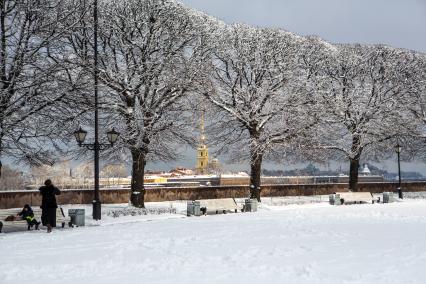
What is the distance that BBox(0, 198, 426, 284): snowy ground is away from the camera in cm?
909

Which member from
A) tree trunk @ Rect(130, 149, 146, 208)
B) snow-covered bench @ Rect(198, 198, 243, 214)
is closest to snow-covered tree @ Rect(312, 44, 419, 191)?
snow-covered bench @ Rect(198, 198, 243, 214)

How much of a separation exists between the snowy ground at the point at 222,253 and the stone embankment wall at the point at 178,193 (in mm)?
9417

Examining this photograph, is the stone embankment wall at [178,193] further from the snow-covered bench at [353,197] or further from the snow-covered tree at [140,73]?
the snow-covered bench at [353,197]

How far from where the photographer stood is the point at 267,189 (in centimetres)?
3775

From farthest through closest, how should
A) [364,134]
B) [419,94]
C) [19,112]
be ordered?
[419,94] < [364,134] < [19,112]

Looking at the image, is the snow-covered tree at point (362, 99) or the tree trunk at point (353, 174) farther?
the tree trunk at point (353, 174)

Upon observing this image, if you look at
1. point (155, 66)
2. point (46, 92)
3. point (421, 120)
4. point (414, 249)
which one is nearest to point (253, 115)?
point (155, 66)

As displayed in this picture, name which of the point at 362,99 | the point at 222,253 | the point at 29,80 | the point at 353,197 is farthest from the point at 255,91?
the point at 222,253

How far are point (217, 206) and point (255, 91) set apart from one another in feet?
28.5

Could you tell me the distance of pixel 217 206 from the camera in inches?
1001

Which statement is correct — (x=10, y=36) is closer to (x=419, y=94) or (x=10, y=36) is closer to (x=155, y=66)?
(x=155, y=66)

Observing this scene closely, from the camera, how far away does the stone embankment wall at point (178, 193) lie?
2634 cm

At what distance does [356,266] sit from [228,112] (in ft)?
74.0

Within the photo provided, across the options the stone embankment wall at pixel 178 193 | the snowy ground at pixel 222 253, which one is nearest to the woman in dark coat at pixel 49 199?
the snowy ground at pixel 222 253
